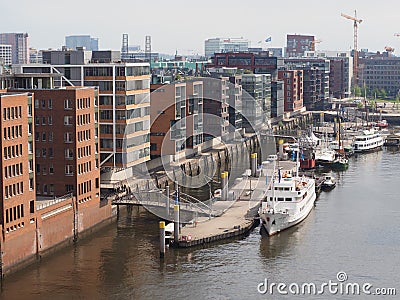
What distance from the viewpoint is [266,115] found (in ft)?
325

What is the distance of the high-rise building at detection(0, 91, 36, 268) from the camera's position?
126ft

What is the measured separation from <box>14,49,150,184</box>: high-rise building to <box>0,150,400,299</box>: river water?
5352 millimetres

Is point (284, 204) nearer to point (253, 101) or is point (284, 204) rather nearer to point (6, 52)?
point (253, 101)

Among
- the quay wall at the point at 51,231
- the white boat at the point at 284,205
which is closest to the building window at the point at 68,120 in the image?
the quay wall at the point at 51,231

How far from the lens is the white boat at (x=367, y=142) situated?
9062 centimetres

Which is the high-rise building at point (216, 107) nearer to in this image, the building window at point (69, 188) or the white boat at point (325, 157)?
the white boat at point (325, 157)

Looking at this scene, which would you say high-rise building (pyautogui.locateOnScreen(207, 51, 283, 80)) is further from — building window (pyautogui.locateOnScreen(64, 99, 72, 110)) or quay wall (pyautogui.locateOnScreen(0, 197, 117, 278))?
building window (pyautogui.locateOnScreen(64, 99, 72, 110))

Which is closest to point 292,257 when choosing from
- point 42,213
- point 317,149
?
point 42,213

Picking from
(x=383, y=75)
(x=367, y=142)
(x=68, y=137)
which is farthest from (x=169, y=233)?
(x=383, y=75)

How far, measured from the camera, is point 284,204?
5006cm

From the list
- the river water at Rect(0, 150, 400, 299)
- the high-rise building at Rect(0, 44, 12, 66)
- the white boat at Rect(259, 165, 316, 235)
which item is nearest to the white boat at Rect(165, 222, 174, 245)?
the river water at Rect(0, 150, 400, 299)

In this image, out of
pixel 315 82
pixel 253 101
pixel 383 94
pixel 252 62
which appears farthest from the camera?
pixel 383 94

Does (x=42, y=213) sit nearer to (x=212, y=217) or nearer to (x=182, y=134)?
(x=212, y=217)

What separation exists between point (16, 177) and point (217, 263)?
10857 millimetres
